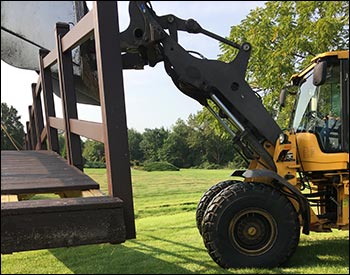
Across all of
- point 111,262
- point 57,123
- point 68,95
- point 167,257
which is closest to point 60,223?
point 68,95

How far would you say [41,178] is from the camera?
9.53 ft

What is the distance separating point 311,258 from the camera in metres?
Answer: 4.52

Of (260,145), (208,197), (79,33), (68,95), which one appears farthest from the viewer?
(208,197)

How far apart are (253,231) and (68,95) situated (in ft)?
8.14

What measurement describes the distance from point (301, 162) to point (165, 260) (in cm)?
206

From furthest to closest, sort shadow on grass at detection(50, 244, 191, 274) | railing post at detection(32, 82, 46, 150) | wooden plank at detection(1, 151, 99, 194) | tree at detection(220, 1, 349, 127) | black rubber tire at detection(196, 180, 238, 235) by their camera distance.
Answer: tree at detection(220, 1, 349, 127), railing post at detection(32, 82, 46, 150), black rubber tire at detection(196, 180, 238, 235), shadow on grass at detection(50, 244, 191, 274), wooden plank at detection(1, 151, 99, 194)

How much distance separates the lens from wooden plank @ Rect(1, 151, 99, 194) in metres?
2.54

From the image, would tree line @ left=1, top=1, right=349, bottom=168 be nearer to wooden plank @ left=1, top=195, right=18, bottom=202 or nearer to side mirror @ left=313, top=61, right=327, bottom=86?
side mirror @ left=313, top=61, right=327, bottom=86

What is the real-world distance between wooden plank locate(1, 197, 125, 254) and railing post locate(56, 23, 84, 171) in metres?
1.37

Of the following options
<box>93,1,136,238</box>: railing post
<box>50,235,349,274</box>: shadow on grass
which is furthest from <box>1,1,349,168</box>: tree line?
<box>93,1,136,238</box>: railing post

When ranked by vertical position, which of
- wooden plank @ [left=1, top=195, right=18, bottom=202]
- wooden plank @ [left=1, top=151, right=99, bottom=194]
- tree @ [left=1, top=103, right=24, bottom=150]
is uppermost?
tree @ [left=1, top=103, right=24, bottom=150]

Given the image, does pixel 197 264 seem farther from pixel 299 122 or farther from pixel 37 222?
pixel 37 222

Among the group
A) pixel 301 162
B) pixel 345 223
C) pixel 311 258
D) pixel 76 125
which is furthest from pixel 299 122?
pixel 76 125

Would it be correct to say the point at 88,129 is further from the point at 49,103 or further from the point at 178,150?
the point at 178,150
